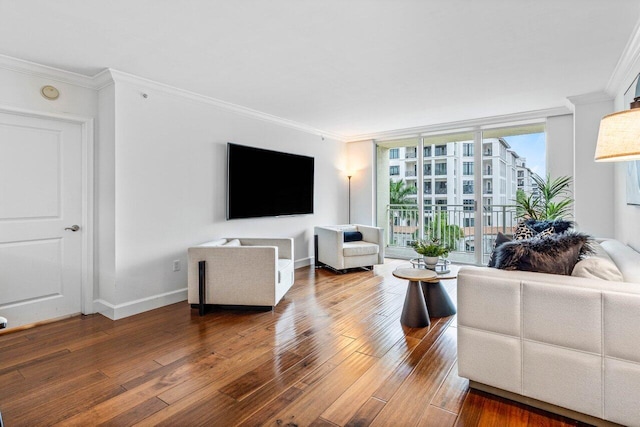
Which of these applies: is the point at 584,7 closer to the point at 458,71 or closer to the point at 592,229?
the point at 458,71

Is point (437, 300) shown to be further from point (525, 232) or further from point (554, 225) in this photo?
point (554, 225)

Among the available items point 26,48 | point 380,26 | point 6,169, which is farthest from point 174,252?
point 380,26

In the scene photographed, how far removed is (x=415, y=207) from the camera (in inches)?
243

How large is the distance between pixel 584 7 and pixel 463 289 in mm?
1995

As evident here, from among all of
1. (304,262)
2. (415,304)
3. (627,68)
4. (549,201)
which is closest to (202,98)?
(304,262)

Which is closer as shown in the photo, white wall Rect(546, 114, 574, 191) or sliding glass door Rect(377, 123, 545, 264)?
white wall Rect(546, 114, 574, 191)

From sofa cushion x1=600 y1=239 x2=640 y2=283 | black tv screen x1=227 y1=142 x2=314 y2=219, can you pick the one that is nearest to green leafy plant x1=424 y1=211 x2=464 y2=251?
black tv screen x1=227 y1=142 x2=314 y2=219

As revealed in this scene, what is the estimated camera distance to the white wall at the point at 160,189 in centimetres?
324

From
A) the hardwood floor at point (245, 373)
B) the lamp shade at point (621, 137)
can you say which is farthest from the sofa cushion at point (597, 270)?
the hardwood floor at point (245, 373)

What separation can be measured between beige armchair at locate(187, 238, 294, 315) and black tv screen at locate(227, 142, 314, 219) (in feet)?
3.25

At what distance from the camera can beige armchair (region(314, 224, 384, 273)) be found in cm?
496

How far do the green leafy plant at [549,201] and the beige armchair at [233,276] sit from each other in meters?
3.11

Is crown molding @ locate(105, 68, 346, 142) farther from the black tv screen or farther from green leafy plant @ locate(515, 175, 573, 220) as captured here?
green leafy plant @ locate(515, 175, 573, 220)

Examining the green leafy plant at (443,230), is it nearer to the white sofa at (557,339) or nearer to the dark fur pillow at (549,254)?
the white sofa at (557,339)
